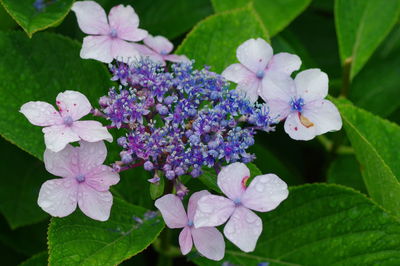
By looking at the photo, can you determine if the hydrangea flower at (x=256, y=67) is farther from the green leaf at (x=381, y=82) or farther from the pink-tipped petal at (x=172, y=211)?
the green leaf at (x=381, y=82)

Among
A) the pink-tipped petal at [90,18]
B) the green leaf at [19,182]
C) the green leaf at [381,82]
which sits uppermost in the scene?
the pink-tipped petal at [90,18]

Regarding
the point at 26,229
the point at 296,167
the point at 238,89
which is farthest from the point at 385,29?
the point at 26,229

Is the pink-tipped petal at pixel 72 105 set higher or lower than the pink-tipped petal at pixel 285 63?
higher

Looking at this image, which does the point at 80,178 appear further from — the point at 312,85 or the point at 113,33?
the point at 312,85

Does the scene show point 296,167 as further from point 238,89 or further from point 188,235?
point 188,235

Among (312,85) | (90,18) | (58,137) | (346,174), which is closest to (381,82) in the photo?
(346,174)

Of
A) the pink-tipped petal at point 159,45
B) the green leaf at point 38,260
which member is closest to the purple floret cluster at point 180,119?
the pink-tipped petal at point 159,45
